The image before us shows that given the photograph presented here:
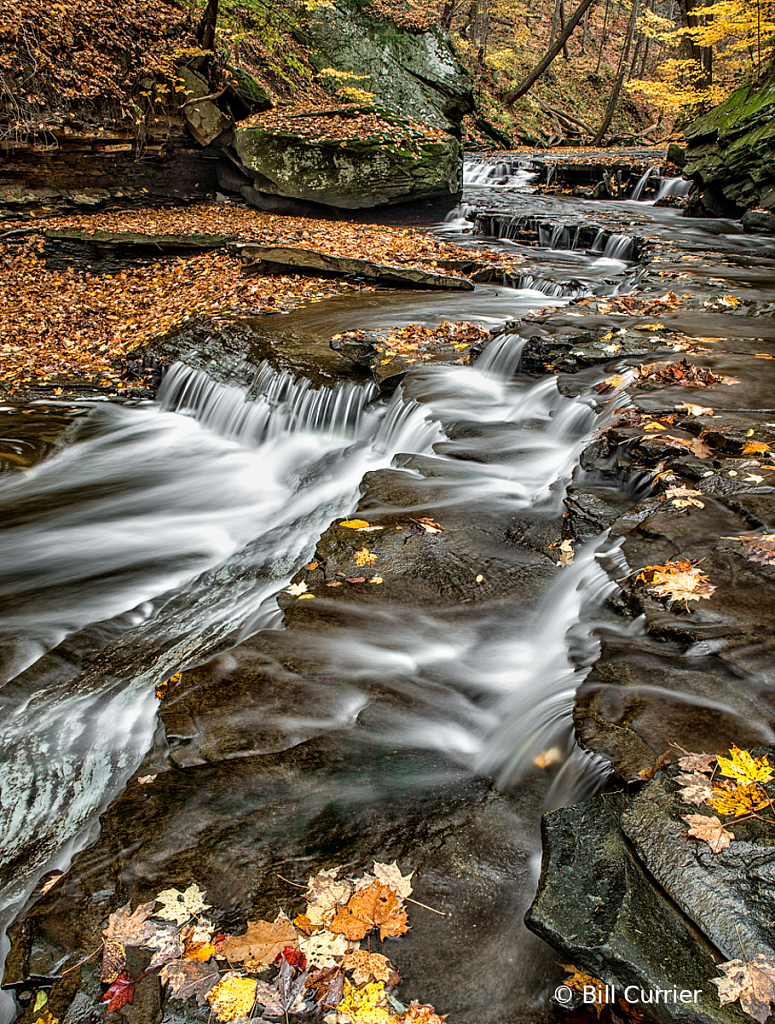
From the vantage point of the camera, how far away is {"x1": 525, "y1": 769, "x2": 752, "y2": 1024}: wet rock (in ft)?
5.45

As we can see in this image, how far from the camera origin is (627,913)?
5.98ft

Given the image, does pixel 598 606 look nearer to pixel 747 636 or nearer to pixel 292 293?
pixel 747 636

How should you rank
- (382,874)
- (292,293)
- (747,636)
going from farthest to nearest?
1. (292,293)
2. (747,636)
3. (382,874)

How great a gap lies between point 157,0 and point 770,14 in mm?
13302

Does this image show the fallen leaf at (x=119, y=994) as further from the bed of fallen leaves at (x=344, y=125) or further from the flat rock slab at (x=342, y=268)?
the bed of fallen leaves at (x=344, y=125)

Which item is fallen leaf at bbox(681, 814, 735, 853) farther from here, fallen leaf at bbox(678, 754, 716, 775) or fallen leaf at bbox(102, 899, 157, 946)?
fallen leaf at bbox(102, 899, 157, 946)

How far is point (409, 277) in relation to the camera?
10.1 metres

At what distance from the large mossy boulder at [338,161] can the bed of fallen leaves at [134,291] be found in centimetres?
121

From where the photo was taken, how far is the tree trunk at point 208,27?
13.1 meters

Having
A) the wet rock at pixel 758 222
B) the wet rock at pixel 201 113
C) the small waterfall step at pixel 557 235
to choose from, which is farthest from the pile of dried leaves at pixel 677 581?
the wet rock at pixel 201 113

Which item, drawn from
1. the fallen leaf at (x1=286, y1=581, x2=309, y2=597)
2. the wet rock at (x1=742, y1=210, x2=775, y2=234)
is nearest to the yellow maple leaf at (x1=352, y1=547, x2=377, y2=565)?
the fallen leaf at (x1=286, y1=581, x2=309, y2=597)

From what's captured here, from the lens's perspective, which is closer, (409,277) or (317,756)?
(317,756)

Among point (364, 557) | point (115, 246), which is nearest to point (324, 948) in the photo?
point (364, 557)

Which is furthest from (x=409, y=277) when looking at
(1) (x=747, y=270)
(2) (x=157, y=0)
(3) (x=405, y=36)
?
(3) (x=405, y=36)
